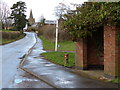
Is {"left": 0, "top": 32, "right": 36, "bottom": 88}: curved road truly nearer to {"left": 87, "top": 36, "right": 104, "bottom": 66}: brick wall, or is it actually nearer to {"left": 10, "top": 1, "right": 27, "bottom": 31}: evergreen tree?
{"left": 87, "top": 36, "right": 104, "bottom": 66}: brick wall

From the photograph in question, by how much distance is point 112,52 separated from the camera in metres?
8.20

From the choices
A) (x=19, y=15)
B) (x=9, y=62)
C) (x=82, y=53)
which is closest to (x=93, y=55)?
(x=82, y=53)

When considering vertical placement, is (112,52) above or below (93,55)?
above

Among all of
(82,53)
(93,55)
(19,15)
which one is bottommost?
(93,55)

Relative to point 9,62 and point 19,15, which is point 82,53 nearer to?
point 9,62

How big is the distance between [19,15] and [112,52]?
6937 cm

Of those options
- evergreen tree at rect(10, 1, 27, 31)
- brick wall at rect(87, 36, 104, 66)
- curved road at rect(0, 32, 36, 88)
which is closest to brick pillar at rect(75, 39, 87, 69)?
brick wall at rect(87, 36, 104, 66)

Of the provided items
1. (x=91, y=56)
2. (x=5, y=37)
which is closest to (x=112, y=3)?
(x=91, y=56)

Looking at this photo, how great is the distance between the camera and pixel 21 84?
7.81 m

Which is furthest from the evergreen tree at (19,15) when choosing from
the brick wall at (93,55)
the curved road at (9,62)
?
the brick wall at (93,55)

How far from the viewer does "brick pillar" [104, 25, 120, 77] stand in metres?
8.06

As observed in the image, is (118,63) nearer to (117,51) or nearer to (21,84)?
(117,51)

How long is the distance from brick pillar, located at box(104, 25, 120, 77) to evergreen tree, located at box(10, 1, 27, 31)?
224 feet

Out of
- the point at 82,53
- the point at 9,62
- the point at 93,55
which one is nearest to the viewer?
the point at 82,53
